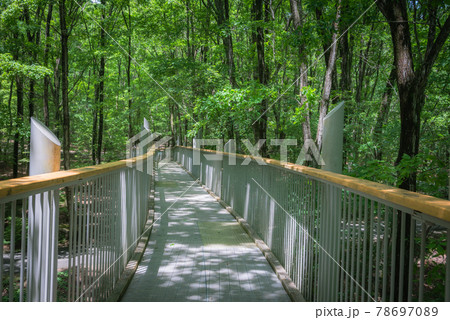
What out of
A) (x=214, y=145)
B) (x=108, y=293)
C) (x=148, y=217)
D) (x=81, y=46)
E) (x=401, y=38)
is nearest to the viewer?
(x=108, y=293)

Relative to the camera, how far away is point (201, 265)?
514cm

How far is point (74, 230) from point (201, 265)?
108 inches

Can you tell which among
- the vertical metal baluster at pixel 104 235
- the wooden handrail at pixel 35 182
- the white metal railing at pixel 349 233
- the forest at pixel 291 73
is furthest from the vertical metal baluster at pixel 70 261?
the forest at pixel 291 73

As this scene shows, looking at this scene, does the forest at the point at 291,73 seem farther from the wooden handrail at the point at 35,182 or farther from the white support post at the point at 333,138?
the wooden handrail at the point at 35,182

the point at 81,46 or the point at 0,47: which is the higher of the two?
the point at 81,46

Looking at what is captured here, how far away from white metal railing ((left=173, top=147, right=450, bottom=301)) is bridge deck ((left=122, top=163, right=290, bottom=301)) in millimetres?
386

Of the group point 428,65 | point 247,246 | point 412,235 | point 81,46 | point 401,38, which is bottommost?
point 247,246

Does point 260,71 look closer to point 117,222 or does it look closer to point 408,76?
point 408,76

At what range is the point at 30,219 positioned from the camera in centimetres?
205

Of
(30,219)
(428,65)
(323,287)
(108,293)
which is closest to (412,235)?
(323,287)

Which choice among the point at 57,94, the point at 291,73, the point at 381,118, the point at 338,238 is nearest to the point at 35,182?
the point at 338,238

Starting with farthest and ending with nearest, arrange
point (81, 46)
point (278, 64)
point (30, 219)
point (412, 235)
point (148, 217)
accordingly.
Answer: point (81, 46)
point (278, 64)
point (148, 217)
point (30, 219)
point (412, 235)

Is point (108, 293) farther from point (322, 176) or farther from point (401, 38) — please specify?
point (401, 38)

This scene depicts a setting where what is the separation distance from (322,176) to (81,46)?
60.7ft
